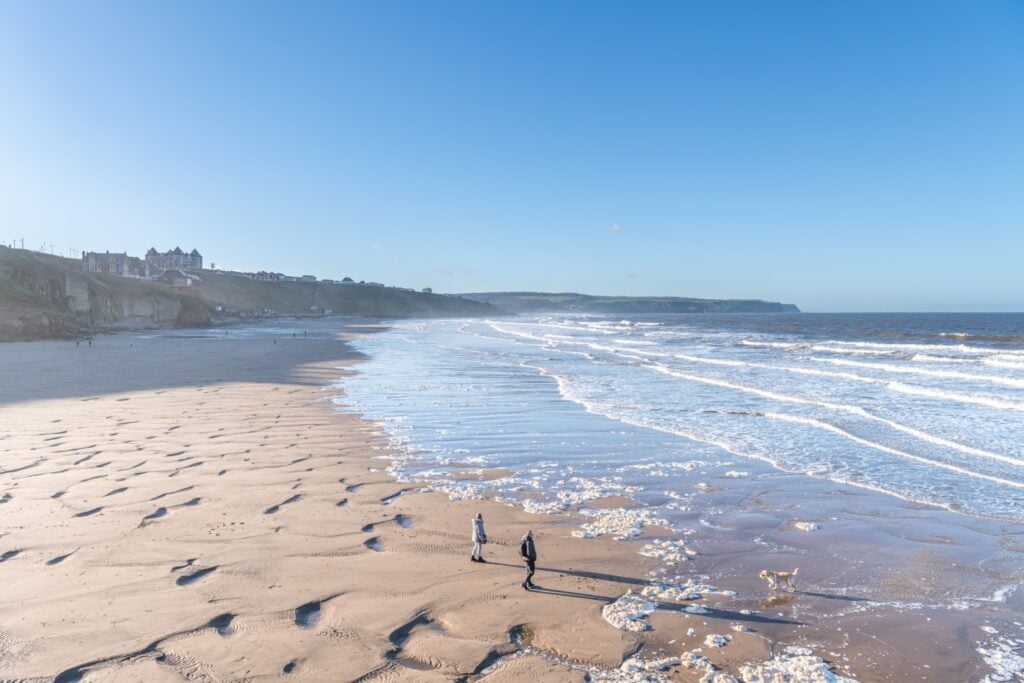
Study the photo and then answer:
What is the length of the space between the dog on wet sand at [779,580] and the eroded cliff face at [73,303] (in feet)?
164

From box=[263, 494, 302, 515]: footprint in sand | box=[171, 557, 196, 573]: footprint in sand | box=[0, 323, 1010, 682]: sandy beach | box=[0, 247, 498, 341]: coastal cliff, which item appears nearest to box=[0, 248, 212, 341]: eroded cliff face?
box=[0, 247, 498, 341]: coastal cliff

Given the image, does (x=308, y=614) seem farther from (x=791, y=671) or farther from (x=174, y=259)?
(x=174, y=259)

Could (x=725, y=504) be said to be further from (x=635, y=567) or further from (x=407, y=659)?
(x=407, y=659)

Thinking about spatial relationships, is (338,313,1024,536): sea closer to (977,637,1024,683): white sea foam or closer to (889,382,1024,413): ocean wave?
(889,382,1024,413): ocean wave

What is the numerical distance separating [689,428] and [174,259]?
18422 centimetres

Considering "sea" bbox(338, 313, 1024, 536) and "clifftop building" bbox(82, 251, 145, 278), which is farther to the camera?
"clifftop building" bbox(82, 251, 145, 278)

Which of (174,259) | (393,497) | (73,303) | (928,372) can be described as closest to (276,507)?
(393,497)

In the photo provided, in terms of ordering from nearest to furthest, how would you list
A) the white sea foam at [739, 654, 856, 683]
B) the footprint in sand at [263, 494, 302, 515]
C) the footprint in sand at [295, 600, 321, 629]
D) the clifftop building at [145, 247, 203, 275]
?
the white sea foam at [739, 654, 856, 683]
the footprint in sand at [295, 600, 321, 629]
the footprint in sand at [263, 494, 302, 515]
the clifftop building at [145, 247, 203, 275]

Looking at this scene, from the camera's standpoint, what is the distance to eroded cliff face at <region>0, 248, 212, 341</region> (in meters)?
45.0

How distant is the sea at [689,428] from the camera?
1252 cm

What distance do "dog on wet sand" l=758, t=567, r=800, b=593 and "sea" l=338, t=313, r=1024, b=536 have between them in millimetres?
2507

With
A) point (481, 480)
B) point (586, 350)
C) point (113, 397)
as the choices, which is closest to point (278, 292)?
point (586, 350)

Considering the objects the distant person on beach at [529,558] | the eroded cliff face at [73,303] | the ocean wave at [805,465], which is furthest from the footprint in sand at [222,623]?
the eroded cliff face at [73,303]

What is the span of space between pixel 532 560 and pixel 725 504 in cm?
504
